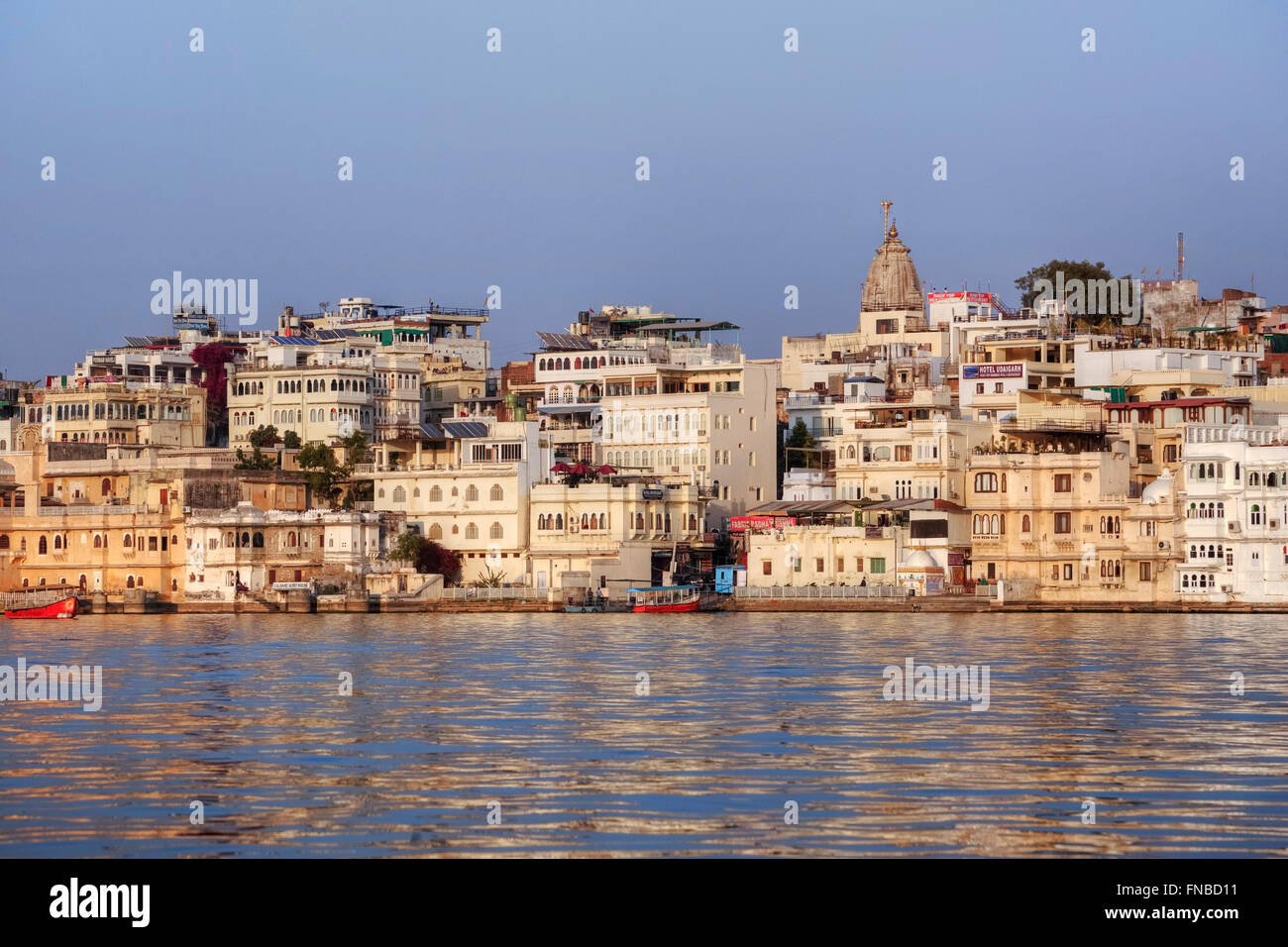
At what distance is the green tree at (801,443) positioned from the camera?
86.9 meters

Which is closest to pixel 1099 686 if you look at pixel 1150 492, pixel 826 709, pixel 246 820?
pixel 826 709

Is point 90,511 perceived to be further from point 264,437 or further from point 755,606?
point 755,606

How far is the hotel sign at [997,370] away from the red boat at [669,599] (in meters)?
17.5

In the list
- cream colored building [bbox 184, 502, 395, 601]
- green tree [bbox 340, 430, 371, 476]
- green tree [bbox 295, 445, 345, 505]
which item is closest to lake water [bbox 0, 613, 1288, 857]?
cream colored building [bbox 184, 502, 395, 601]

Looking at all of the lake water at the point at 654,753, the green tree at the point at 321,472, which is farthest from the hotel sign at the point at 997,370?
the lake water at the point at 654,753

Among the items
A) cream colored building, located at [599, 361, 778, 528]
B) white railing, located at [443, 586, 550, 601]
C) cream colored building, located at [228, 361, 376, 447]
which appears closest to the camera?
white railing, located at [443, 586, 550, 601]

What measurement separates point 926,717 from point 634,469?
5027 cm

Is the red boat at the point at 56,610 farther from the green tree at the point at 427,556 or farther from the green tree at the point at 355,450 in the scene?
the green tree at the point at 355,450

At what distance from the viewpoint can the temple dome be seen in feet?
369

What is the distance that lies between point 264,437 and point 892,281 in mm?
39712

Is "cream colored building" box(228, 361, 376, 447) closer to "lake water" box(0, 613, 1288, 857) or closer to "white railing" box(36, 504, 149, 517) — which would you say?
"white railing" box(36, 504, 149, 517)

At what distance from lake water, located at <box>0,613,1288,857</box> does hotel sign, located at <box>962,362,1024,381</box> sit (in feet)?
101

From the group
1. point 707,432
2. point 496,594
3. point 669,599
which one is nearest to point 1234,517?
point 669,599
